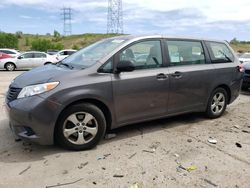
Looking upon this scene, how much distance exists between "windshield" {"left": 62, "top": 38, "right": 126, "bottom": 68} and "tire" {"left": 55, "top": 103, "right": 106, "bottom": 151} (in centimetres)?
74

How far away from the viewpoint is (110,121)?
4.73m

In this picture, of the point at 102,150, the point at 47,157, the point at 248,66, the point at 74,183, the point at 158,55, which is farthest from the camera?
the point at 248,66

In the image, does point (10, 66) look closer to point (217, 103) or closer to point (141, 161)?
point (217, 103)

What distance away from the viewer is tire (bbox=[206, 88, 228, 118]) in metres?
6.16

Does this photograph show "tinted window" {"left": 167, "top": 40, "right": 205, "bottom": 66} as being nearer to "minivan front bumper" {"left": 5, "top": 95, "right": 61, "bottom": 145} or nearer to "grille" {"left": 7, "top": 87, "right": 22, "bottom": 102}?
"minivan front bumper" {"left": 5, "top": 95, "right": 61, "bottom": 145}

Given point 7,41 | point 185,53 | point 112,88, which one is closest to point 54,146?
point 112,88

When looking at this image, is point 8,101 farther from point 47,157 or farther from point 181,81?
point 181,81

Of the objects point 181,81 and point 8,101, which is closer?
point 8,101

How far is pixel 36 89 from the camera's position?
418 cm

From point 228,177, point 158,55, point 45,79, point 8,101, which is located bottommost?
point 228,177

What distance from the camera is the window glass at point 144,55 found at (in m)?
4.89

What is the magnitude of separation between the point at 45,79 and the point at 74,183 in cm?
157

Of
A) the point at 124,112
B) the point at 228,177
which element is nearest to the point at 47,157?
the point at 124,112

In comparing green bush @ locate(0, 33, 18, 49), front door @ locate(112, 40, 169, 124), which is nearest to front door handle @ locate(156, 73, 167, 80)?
front door @ locate(112, 40, 169, 124)
